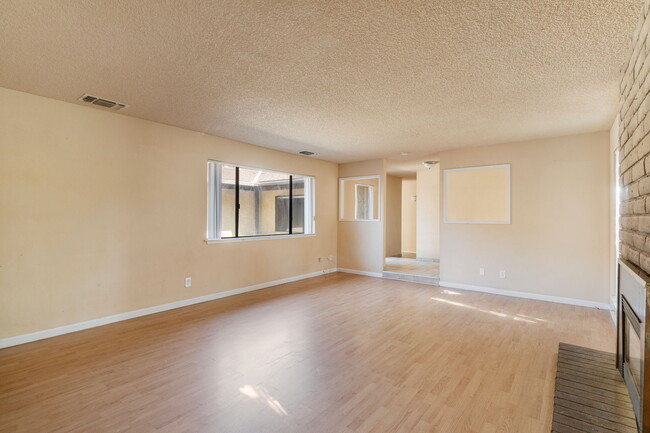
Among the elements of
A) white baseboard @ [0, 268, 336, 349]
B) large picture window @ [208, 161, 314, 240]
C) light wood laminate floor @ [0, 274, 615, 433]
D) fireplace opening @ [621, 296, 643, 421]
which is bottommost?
light wood laminate floor @ [0, 274, 615, 433]

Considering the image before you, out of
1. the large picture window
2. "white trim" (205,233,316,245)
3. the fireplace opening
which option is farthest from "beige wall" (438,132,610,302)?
the large picture window

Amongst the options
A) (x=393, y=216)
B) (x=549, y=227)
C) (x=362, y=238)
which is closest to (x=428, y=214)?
(x=393, y=216)

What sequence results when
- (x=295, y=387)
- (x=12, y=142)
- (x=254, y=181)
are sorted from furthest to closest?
(x=254, y=181)
(x=12, y=142)
(x=295, y=387)

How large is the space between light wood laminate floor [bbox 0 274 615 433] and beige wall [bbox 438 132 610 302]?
58 cm

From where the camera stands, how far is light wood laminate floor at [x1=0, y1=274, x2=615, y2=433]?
2.00 m

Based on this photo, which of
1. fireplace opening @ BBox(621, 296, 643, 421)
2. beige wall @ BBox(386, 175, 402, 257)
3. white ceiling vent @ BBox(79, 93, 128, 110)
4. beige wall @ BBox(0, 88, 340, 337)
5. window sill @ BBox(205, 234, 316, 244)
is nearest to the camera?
fireplace opening @ BBox(621, 296, 643, 421)

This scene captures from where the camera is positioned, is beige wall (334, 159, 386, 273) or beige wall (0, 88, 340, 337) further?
beige wall (334, 159, 386, 273)

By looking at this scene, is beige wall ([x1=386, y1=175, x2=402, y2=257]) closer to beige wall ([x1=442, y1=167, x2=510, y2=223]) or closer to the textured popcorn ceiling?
beige wall ([x1=442, y1=167, x2=510, y2=223])

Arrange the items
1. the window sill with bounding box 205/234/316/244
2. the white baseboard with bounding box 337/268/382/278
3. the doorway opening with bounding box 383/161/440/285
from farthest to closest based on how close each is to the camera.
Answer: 1. the doorway opening with bounding box 383/161/440/285
2. the white baseboard with bounding box 337/268/382/278
3. the window sill with bounding box 205/234/316/244

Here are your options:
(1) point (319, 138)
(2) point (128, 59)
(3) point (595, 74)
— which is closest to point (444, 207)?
(1) point (319, 138)

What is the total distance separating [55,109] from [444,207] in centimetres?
575

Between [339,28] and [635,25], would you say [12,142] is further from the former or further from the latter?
[635,25]

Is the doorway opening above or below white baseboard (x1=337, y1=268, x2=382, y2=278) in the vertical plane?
above

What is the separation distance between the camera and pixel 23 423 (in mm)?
1957
